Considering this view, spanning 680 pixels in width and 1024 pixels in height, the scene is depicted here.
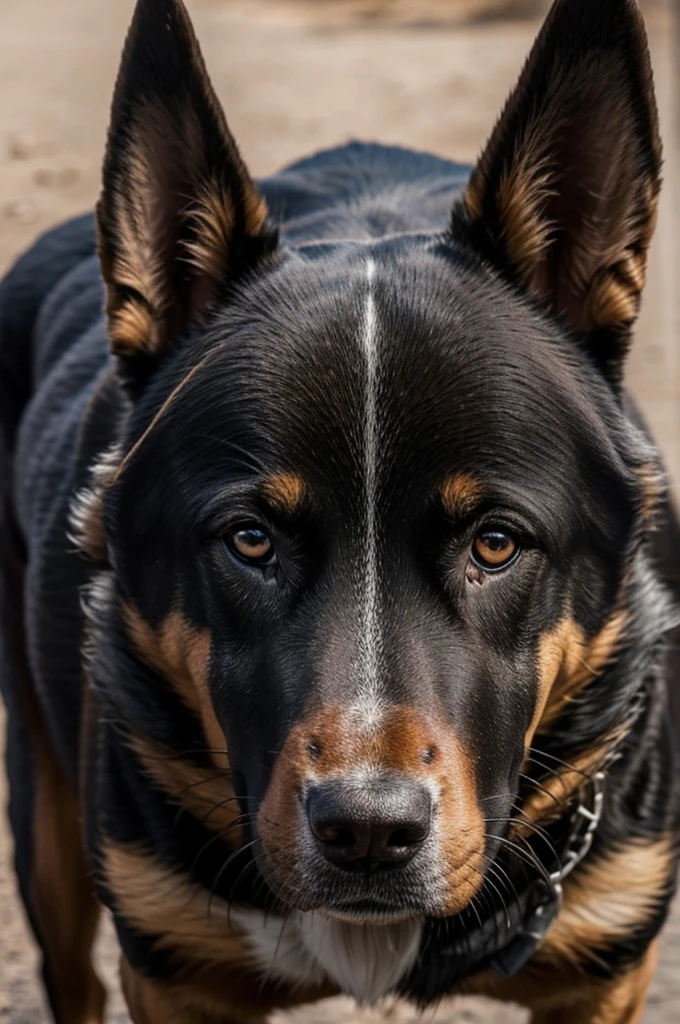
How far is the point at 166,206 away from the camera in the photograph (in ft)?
11.5

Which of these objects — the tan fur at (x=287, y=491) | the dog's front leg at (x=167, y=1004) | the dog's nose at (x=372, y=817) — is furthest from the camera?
the dog's front leg at (x=167, y=1004)

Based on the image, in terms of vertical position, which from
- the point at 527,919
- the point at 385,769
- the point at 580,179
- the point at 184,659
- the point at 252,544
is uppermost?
the point at 580,179

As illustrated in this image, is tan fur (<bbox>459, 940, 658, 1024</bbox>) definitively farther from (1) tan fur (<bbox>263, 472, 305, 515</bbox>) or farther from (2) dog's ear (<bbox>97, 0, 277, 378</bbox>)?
(2) dog's ear (<bbox>97, 0, 277, 378</bbox>)

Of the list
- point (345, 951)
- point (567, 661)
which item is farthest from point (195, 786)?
point (567, 661)

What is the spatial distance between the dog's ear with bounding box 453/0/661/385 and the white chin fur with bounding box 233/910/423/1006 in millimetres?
1144

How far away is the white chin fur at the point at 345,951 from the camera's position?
3.57 meters

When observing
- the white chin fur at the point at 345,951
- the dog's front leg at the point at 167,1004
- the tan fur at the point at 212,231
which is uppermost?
the tan fur at the point at 212,231

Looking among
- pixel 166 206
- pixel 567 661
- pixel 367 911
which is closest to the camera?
pixel 367 911

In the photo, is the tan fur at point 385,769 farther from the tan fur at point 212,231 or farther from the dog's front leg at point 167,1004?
the tan fur at point 212,231

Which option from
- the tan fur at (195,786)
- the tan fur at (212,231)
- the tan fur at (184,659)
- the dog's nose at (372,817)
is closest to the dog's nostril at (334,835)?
the dog's nose at (372,817)

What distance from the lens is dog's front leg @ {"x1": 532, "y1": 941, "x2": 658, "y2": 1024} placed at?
12.0 ft

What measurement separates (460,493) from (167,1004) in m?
1.28

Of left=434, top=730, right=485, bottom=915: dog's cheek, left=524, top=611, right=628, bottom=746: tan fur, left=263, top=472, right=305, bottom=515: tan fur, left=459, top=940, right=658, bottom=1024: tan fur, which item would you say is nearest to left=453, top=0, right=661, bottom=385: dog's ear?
left=524, top=611, right=628, bottom=746: tan fur

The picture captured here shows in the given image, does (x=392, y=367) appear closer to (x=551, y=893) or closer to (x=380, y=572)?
(x=380, y=572)
